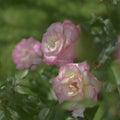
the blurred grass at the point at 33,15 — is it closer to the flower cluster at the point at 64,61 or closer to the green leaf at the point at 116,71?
the flower cluster at the point at 64,61

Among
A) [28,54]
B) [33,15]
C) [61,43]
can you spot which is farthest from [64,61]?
[33,15]

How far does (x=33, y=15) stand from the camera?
3.90 meters

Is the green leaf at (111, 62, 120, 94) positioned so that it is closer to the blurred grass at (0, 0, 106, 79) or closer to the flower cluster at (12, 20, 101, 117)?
the flower cluster at (12, 20, 101, 117)

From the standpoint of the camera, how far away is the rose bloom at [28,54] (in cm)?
156

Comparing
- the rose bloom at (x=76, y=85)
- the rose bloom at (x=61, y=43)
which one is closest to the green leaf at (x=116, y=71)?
the rose bloom at (x=76, y=85)

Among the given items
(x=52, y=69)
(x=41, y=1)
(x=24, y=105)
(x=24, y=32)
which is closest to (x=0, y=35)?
(x=24, y=32)

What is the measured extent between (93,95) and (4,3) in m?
2.84

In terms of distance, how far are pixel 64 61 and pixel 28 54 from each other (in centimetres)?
22

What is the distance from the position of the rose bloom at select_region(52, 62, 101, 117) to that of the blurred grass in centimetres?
221

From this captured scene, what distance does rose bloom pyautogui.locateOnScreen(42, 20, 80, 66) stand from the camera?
1399mm

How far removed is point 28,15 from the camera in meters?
3.91

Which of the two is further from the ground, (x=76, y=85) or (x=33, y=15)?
(x=76, y=85)

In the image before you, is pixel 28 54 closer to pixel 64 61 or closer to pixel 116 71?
pixel 64 61

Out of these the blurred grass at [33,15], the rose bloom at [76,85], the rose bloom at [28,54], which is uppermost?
the rose bloom at [28,54]
